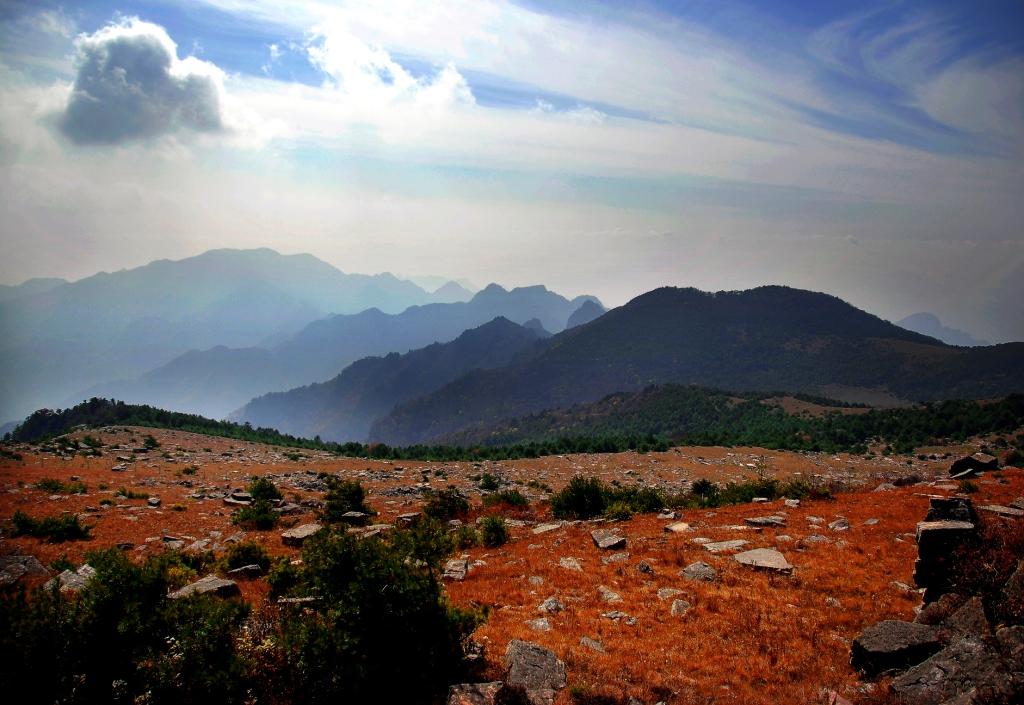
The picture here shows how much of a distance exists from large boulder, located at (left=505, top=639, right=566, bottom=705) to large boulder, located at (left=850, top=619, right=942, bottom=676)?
4348 millimetres

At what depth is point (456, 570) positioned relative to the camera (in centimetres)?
1245

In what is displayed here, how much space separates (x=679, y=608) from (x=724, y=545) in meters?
4.17

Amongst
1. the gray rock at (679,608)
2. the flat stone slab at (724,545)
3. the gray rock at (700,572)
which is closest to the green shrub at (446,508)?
the flat stone slab at (724,545)

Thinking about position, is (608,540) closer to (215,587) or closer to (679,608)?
(679,608)

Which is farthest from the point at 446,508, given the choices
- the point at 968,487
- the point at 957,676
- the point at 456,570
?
the point at 968,487

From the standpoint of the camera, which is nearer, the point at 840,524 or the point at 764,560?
the point at 764,560

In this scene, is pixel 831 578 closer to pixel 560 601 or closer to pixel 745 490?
pixel 560 601

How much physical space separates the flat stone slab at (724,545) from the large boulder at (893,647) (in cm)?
553

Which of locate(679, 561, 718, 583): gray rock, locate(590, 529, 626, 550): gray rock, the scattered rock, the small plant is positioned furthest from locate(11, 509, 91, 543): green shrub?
the small plant

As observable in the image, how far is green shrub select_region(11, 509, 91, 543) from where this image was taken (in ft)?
44.9

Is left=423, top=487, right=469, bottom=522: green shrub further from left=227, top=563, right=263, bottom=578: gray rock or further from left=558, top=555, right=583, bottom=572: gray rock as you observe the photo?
left=227, top=563, right=263, bottom=578: gray rock

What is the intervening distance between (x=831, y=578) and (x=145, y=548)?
1746cm

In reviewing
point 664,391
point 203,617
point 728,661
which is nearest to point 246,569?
point 203,617

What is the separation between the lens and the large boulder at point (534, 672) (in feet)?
21.1
